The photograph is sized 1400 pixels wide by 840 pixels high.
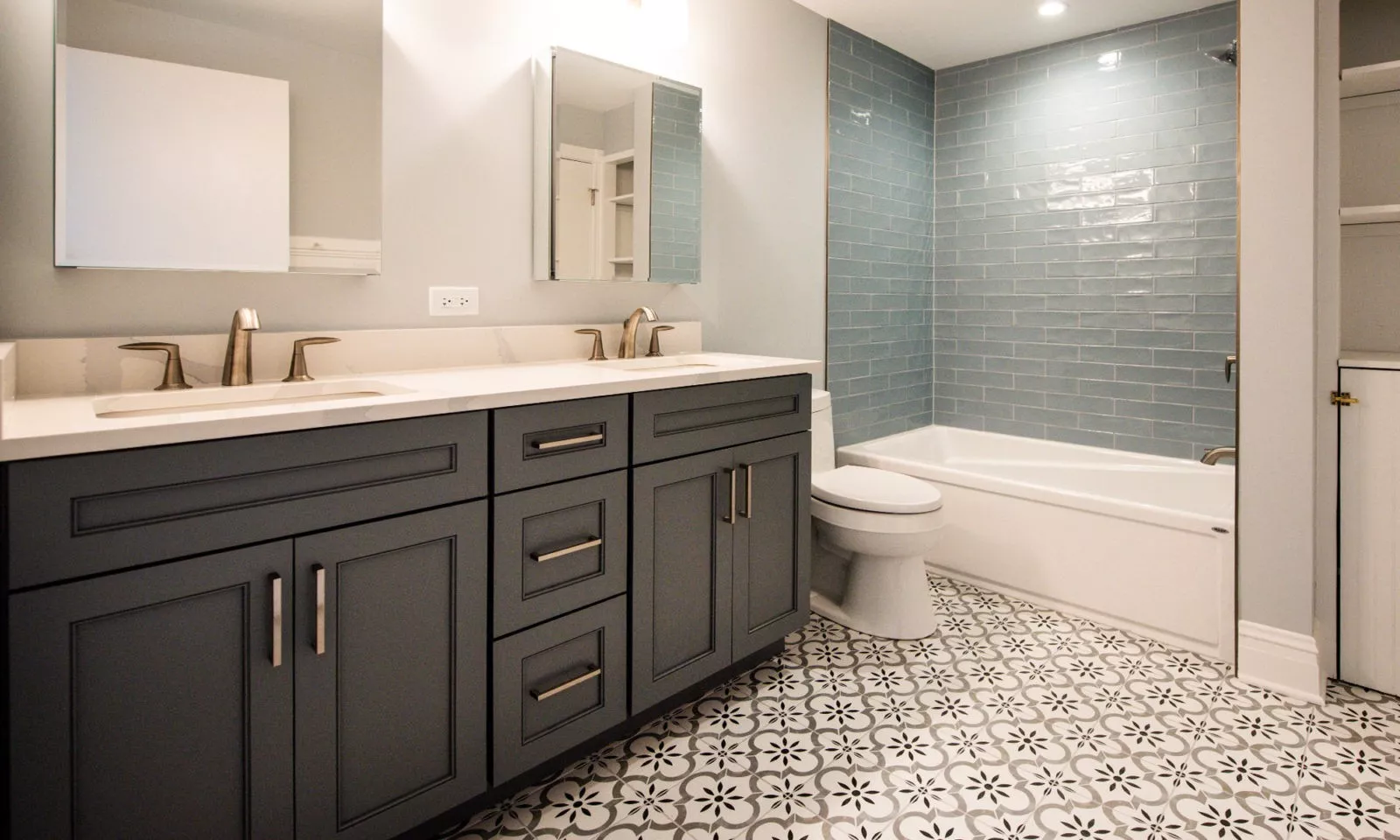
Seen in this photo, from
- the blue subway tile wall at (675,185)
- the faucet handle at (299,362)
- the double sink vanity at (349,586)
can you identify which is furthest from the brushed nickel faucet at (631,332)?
the faucet handle at (299,362)

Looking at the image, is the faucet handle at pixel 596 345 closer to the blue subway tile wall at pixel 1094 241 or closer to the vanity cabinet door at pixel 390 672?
the vanity cabinet door at pixel 390 672

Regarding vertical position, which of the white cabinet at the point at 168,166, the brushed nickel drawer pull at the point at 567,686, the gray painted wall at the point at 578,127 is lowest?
the brushed nickel drawer pull at the point at 567,686

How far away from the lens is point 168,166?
1663 mm

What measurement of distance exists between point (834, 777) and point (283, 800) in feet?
Result: 4.03

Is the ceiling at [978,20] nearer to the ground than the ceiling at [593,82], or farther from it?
farther from it

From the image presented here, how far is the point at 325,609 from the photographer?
1397 mm

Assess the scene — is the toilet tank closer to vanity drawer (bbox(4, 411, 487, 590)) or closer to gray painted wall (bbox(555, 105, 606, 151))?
gray painted wall (bbox(555, 105, 606, 151))

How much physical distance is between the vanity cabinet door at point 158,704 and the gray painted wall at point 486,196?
73cm

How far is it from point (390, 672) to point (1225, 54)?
3727 mm

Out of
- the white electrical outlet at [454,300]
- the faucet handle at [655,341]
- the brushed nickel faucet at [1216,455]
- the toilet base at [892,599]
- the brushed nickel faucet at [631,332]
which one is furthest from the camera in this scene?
the brushed nickel faucet at [1216,455]

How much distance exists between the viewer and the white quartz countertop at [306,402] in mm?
1159

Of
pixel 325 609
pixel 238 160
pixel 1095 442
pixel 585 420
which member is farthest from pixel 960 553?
pixel 238 160

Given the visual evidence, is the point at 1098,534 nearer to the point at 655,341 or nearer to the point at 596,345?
the point at 655,341

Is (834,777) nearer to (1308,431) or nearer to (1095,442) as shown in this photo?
(1308,431)
